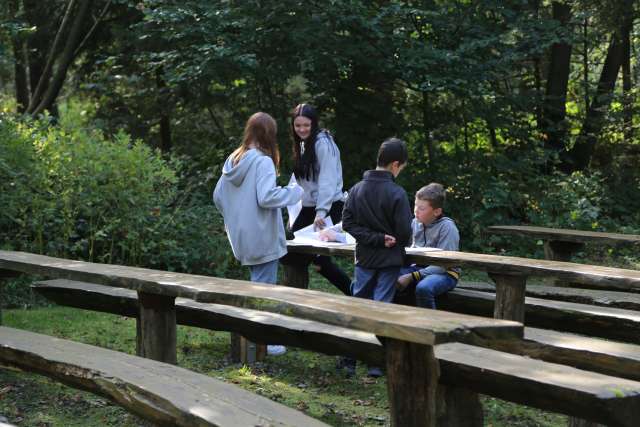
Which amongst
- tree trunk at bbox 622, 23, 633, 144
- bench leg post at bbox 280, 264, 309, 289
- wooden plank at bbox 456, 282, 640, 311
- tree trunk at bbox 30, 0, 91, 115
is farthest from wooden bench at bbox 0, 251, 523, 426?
tree trunk at bbox 30, 0, 91, 115

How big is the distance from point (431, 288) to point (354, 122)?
24.9ft

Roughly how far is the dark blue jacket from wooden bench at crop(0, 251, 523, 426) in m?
1.37

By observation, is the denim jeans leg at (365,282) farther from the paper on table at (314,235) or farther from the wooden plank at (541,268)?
the paper on table at (314,235)

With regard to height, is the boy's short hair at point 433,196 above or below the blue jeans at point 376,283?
above

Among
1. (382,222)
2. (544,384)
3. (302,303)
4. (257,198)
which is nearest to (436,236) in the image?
(382,222)

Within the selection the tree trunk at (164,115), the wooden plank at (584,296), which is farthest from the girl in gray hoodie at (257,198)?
the tree trunk at (164,115)

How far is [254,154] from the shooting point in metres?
6.91

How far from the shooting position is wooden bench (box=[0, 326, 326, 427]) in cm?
404

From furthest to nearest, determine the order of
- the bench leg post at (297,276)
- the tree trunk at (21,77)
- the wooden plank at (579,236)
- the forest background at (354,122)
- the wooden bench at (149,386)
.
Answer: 1. the tree trunk at (21,77)
2. the forest background at (354,122)
3. the wooden plank at (579,236)
4. the bench leg post at (297,276)
5. the wooden bench at (149,386)

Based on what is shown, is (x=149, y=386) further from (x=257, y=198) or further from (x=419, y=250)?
(x=419, y=250)

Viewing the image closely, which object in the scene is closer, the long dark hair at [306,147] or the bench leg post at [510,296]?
the bench leg post at [510,296]

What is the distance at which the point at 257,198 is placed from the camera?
693 cm

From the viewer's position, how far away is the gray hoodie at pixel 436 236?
7121 mm

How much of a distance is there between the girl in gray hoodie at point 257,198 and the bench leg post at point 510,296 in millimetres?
1550
